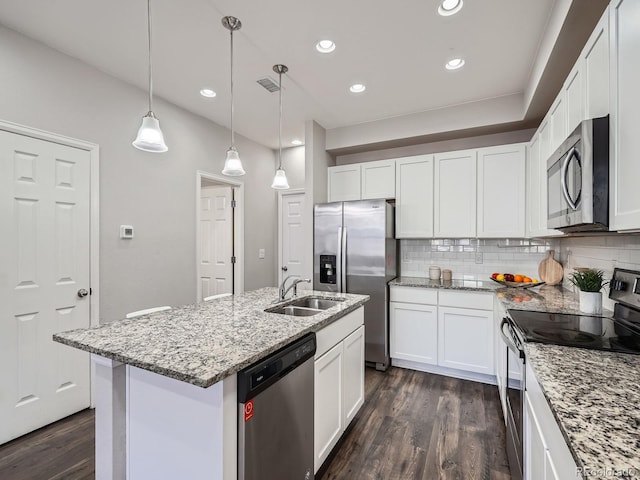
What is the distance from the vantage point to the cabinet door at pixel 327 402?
169 centimetres

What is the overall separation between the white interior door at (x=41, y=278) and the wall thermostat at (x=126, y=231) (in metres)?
0.28

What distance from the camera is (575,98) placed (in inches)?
65.1

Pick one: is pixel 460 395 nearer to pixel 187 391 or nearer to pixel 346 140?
pixel 187 391

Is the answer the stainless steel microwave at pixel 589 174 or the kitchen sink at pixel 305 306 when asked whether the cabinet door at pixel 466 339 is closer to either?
the kitchen sink at pixel 305 306

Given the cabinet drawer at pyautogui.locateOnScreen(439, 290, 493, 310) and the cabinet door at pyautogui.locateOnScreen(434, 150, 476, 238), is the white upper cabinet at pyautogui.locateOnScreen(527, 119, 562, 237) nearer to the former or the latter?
the cabinet door at pyautogui.locateOnScreen(434, 150, 476, 238)

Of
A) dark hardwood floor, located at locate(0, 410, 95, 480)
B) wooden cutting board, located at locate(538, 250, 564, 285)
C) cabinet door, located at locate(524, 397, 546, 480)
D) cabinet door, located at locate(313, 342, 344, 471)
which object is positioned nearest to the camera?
cabinet door, located at locate(524, 397, 546, 480)

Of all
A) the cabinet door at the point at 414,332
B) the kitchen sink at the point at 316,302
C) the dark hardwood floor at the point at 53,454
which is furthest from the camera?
the cabinet door at the point at 414,332

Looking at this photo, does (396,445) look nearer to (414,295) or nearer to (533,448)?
(533,448)

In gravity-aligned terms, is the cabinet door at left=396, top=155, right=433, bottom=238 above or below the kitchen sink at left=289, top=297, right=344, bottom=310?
above

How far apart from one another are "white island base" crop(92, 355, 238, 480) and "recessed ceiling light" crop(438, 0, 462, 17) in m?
2.37

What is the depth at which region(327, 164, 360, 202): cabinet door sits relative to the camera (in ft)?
12.5

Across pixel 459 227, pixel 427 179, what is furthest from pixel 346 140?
pixel 459 227

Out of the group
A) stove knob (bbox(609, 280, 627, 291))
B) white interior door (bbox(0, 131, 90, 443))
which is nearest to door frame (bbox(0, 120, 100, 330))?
white interior door (bbox(0, 131, 90, 443))

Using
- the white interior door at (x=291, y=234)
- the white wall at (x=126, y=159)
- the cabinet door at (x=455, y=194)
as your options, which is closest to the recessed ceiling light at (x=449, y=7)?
the cabinet door at (x=455, y=194)
